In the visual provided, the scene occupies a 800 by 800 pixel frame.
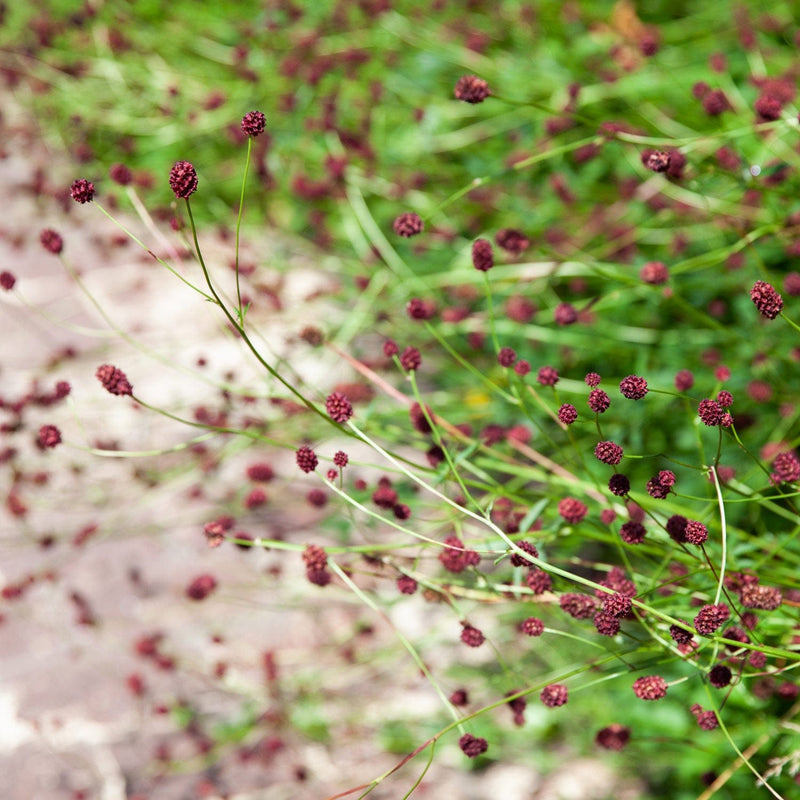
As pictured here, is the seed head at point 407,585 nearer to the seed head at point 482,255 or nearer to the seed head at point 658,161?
the seed head at point 482,255

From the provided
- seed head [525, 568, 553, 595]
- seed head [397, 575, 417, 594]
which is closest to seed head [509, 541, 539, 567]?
seed head [525, 568, 553, 595]

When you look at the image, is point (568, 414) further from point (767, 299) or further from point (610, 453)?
point (767, 299)

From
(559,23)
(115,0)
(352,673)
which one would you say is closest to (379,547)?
(352,673)

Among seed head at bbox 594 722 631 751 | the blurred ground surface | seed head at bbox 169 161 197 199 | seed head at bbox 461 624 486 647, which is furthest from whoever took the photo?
the blurred ground surface

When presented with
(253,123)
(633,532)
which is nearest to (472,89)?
(253,123)

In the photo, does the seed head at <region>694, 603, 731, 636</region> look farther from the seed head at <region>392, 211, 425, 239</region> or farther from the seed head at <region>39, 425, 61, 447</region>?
the seed head at <region>39, 425, 61, 447</region>

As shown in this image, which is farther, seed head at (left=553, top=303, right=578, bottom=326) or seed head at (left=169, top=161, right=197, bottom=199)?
seed head at (left=553, top=303, right=578, bottom=326)

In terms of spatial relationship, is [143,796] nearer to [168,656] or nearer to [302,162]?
[168,656]
